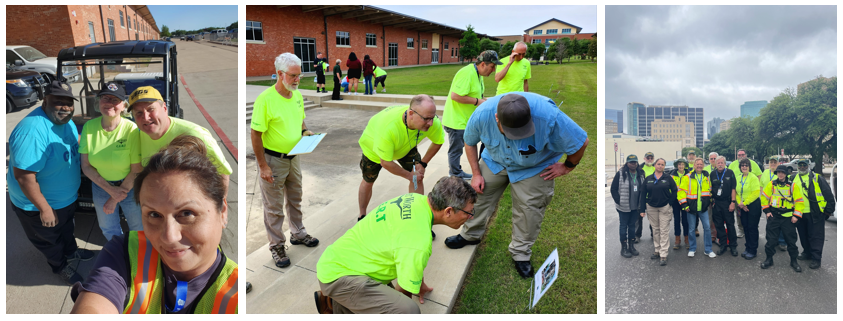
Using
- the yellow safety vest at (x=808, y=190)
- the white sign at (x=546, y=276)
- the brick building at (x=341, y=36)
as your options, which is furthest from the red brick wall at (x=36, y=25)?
the brick building at (x=341, y=36)

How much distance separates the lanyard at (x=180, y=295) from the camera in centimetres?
174

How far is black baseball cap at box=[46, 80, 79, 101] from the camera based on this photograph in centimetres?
188

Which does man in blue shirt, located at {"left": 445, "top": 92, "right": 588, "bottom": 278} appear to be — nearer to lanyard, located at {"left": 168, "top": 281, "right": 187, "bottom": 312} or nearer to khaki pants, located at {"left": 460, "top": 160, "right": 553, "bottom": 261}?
khaki pants, located at {"left": 460, "top": 160, "right": 553, "bottom": 261}

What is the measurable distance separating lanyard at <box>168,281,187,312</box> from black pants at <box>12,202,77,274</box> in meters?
0.78

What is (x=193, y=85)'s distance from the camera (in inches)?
160

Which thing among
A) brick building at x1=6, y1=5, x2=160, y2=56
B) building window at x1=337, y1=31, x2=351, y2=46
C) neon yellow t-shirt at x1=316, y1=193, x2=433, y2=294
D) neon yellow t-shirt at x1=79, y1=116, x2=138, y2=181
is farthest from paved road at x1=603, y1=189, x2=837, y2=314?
building window at x1=337, y1=31, x2=351, y2=46

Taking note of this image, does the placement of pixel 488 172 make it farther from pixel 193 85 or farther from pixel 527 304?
pixel 193 85

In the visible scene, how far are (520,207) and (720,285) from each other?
2.22m

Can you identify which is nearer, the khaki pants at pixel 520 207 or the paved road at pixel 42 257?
the paved road at pixel 42 257

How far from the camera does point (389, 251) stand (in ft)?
5.99

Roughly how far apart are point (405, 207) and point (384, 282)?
404 mm

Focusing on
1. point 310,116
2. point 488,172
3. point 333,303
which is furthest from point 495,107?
point 310,116

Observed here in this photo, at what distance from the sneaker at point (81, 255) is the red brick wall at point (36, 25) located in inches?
40.5

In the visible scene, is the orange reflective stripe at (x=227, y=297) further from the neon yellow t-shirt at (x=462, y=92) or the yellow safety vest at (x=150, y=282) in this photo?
the neon yellow t-shirt at (x=462, y=92)
